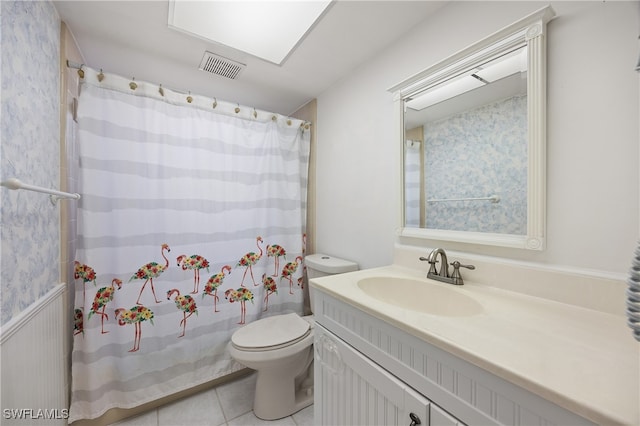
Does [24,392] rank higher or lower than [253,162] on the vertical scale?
lower

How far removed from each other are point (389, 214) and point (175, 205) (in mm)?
1327

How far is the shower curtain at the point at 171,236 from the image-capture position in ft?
4.49

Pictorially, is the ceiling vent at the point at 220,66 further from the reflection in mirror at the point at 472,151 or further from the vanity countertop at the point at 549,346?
the vanity countertop at the point at 549,346

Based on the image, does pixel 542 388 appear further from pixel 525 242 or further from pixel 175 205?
pixel 175 205

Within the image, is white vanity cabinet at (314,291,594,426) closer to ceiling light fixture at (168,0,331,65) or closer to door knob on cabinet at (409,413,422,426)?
door knob on cabinet at (409,413,422,426)

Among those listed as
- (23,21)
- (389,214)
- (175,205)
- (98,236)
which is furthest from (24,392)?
(389,214)

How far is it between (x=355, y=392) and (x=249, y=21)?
170cm

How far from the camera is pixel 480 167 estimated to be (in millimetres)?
1081

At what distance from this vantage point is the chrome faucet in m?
1.05

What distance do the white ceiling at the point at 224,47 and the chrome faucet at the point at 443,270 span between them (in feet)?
3.77

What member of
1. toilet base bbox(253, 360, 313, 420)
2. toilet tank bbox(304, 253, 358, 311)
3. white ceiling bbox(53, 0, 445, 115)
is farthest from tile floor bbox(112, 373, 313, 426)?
white ceiling bbox(53, 0, 445, 115)

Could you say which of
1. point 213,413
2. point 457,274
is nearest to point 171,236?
point 213,413

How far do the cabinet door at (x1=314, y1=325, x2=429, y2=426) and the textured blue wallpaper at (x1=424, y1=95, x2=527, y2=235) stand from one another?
70 centimetres

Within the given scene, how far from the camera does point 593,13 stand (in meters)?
0.79
